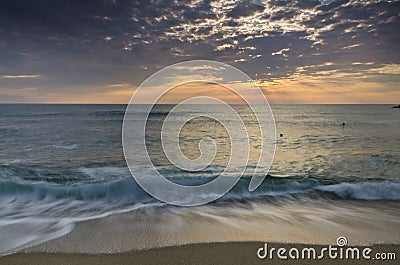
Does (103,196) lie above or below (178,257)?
below

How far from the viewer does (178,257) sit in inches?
160

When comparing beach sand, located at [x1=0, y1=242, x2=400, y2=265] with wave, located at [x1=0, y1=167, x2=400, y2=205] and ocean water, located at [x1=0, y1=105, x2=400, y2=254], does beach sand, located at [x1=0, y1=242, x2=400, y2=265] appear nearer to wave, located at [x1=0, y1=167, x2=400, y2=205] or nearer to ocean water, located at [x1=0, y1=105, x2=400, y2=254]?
ocean water, located at [x1=0, y1=105, x2=400, y2=254]

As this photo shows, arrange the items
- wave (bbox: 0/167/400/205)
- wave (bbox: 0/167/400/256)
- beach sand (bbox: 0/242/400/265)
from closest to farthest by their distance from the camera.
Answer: beach sand (bbox: 0/242/400/265) → wave (bbox: 0/167/400/256) → wave (bbox: 0/167/400/205)

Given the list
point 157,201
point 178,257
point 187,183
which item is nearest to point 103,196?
point 157,201

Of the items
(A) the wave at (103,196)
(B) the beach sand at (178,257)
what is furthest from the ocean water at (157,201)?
(B) the beach sand at (178,257)

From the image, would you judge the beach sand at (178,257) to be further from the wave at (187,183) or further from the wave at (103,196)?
the wave at (187,183)

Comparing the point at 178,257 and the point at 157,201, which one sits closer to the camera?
the point at 178,257

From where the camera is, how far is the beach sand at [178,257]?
3924mm

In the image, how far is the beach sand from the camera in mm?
3924

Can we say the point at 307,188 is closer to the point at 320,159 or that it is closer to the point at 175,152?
the point at 320,159

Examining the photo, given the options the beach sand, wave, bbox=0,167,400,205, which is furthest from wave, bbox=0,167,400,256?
the beach sand

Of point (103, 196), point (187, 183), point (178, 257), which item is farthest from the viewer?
point (187, 183)

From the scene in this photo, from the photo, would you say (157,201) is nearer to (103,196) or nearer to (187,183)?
(103,196)

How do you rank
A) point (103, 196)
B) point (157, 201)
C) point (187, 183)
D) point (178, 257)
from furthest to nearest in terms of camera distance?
point (187, 183)
point (103, 196)
point (157, 201)
point (178, 257)
